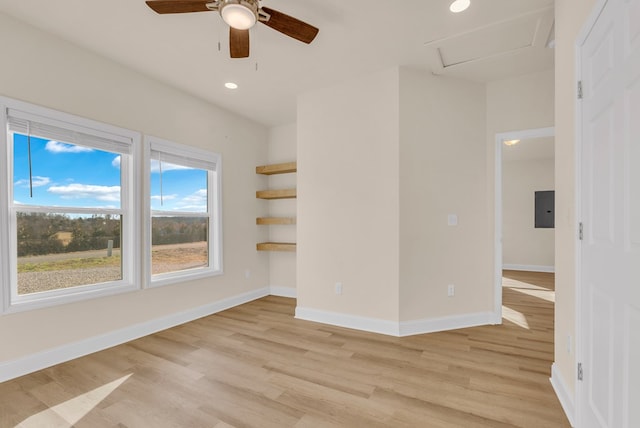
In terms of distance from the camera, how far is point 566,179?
1.82 meters

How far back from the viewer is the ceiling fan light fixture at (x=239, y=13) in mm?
1700

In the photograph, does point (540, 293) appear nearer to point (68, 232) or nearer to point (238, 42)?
point (238, 42)

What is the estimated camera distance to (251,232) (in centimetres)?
459

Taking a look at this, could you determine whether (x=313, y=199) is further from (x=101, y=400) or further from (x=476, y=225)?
(x=101, y=400)

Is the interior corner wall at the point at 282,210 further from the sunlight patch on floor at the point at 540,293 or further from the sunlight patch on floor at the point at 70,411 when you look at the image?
the sunlight patch on floor at the point at 540,293

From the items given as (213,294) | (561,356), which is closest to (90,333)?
(213,294)

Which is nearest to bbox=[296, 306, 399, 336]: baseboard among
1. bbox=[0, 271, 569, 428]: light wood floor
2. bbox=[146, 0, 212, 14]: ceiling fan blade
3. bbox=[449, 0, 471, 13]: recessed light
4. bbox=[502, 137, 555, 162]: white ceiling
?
bbox=[0, 271, 569, 428]: light wood floor

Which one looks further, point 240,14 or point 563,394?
point 563,394

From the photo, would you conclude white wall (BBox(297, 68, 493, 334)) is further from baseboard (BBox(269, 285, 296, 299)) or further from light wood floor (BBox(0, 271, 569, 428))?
baseboard (BBox(269, 285, 296, 299))

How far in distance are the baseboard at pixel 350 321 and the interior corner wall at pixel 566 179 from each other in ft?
4.65

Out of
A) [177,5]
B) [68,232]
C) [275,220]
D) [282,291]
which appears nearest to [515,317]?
[282,291]

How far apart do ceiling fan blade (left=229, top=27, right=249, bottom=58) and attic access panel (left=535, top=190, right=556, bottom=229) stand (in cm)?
737

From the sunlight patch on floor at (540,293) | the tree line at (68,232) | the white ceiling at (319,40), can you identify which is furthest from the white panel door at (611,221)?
the tree line at (68,232)

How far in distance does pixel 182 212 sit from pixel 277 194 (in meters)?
1.40
